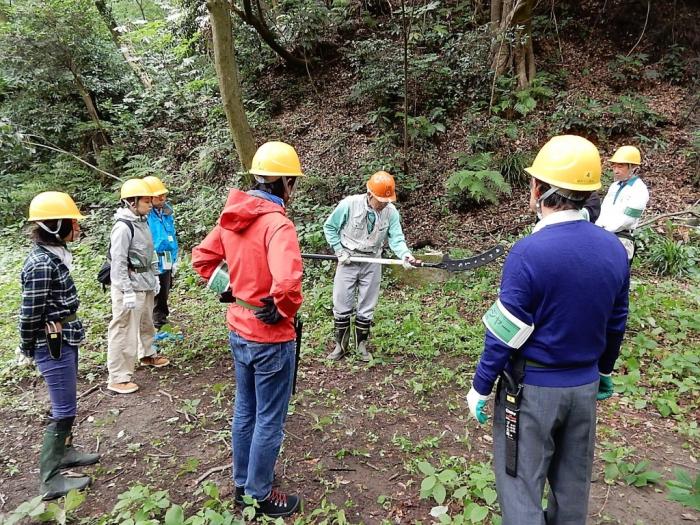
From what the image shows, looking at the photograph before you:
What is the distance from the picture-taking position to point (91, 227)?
10.9 m

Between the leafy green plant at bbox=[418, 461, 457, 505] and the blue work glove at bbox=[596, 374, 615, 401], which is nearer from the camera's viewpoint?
the blue work glove at bbox=[596, 374, 615, 401]

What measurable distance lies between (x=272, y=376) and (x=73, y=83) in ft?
43.2

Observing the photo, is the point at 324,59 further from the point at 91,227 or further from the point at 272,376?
the point at 272,376

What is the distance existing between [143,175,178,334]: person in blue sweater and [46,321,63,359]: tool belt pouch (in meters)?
2.59

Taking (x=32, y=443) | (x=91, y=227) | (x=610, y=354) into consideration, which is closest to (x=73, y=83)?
(x=91, y=227)

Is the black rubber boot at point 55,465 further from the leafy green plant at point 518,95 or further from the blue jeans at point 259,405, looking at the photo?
the leafy green plant at point 518,95

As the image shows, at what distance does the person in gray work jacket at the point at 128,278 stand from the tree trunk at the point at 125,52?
36.0 ft

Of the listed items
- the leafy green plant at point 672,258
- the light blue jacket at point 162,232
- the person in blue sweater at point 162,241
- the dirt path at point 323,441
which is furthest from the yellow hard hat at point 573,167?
the leafy green plant at point 672,258

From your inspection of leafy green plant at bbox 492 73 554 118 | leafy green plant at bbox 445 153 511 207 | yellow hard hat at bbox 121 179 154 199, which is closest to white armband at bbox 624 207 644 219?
leafy green plant at bbox 445 153 511 207

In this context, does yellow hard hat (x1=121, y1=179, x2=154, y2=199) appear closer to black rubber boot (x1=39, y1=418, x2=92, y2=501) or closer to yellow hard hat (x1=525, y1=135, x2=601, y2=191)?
black rubber boot (x1=39, y1=418, x2=92, y2=501)

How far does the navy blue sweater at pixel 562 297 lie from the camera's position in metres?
2.04

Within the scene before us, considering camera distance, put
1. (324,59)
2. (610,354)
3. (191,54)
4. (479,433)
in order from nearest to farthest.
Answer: (610,354) → (479,433) → (324,59) → (191,54)

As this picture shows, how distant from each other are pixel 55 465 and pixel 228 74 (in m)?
6.44

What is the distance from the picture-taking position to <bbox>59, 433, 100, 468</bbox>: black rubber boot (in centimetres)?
370
